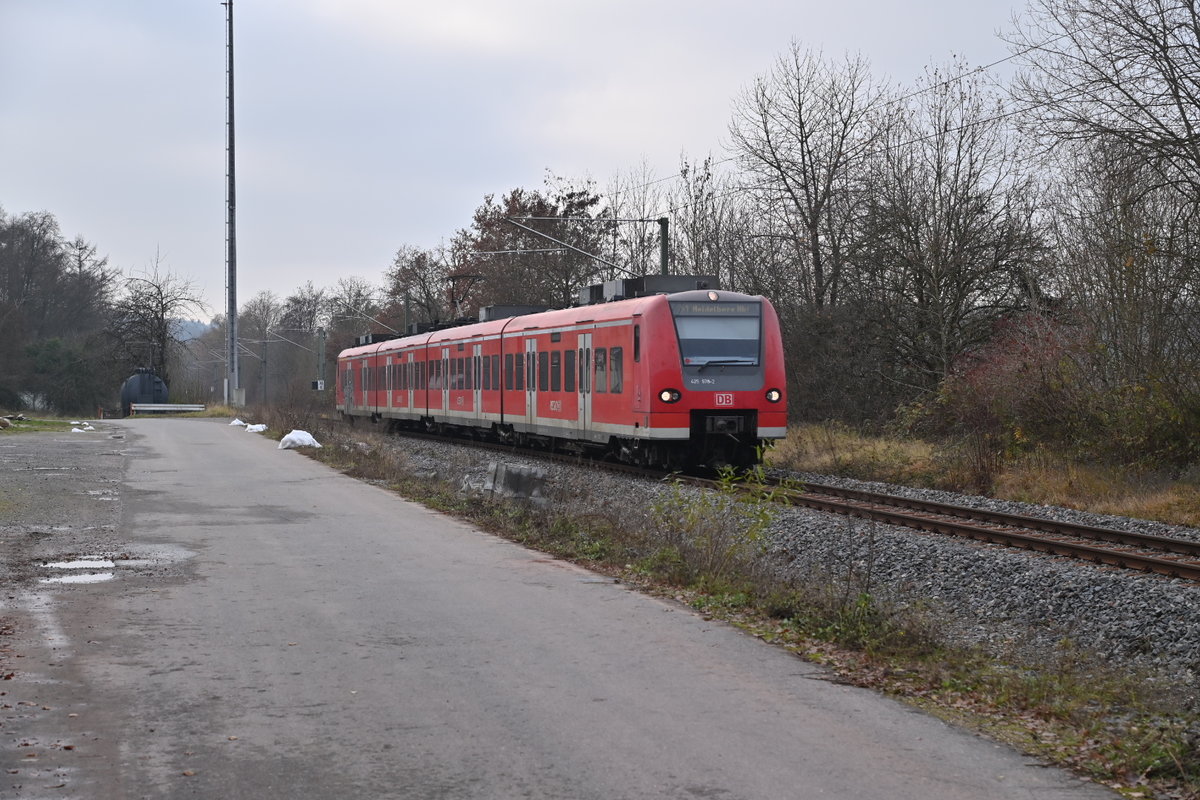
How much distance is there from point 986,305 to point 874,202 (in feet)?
12.4

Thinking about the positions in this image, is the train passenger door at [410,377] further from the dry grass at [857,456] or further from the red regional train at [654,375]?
the dry grass at [857,456]

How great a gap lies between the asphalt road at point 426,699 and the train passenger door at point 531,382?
1524 centimetres

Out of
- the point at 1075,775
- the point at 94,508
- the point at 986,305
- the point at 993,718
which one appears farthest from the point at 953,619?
the point at 986,305

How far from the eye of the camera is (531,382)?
27719 mm

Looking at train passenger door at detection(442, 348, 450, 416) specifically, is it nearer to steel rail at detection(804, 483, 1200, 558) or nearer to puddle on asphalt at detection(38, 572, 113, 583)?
steel rail at detection(804, 483, 1200, 558)

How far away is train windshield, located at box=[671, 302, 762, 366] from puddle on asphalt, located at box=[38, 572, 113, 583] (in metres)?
11.3

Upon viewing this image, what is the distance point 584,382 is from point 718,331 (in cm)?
358

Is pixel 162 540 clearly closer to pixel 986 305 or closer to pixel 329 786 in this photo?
pixel 329 786

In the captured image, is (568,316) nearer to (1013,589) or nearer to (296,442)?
(296,442)

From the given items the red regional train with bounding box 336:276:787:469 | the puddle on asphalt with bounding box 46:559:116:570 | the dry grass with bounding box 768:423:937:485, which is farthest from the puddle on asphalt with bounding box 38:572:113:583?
the dry grass with bounding box 768:423:937:485

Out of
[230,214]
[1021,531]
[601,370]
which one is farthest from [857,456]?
[230,214]

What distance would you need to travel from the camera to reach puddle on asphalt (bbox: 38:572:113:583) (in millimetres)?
10883

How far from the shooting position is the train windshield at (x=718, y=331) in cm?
2100

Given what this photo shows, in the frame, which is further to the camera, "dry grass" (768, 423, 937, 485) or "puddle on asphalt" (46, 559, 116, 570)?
"dry grass" (768, 423, 937, 485)
